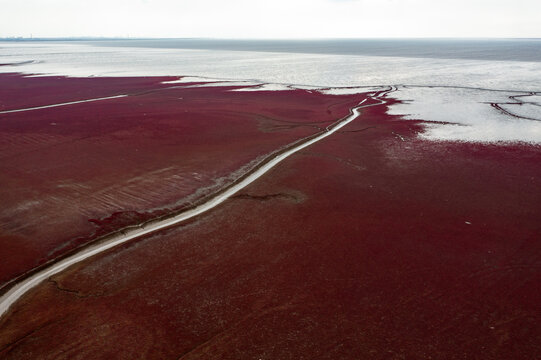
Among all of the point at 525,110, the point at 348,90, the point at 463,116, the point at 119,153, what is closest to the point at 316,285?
the point at 119,153

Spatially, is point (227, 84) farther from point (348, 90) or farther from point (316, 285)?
point (316, 285)

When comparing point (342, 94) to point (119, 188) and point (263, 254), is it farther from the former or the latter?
point (263, 254)

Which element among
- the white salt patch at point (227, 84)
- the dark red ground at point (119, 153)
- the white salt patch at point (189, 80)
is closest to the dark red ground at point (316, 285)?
the dark red ground at point (119, 153)

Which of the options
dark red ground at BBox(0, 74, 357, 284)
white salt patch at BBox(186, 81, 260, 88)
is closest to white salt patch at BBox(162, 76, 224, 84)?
white salt patch at BBox(186, 81, 260, 88)

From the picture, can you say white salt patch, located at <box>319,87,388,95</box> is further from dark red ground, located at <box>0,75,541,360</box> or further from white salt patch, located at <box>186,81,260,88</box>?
dark red ground, located at <box>0,75,541,360</box>

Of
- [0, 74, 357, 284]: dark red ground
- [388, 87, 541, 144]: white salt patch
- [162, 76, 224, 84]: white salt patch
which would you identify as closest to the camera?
[0, 74, 357, 284]: dark red ground

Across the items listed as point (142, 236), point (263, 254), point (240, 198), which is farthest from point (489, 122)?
point (142, 236)
